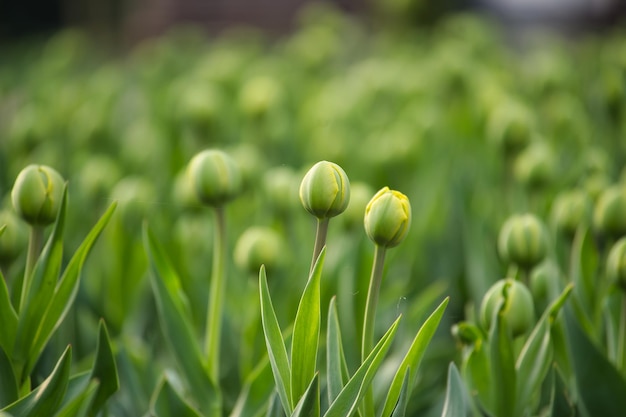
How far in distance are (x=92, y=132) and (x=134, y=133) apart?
19cm

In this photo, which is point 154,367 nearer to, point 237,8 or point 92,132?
point 92,132

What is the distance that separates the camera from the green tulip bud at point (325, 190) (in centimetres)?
79

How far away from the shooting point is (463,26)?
11.0 feet

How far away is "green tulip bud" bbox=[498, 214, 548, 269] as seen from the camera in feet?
3.37

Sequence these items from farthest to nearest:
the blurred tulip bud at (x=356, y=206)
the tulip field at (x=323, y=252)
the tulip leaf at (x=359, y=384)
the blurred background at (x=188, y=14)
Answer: the blurred background at (x=188, y=14) < the blurred tulip bud at (x=356, y=206) < the tulip field at (x=323, y=252) < the tulip leaf at (x=359, y=384)

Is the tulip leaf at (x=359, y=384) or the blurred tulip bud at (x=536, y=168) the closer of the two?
the tulip leaf at (x=359, y=384)

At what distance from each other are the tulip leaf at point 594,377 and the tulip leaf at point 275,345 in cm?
36

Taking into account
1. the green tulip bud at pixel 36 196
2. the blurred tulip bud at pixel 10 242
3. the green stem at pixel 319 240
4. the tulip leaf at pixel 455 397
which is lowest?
the tulip leaf at pixel 455 397

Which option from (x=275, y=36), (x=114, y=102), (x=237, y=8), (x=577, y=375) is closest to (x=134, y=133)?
(x=114, y=102)

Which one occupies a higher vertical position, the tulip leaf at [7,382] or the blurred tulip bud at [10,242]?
the blurred tulip bud at [10,242]

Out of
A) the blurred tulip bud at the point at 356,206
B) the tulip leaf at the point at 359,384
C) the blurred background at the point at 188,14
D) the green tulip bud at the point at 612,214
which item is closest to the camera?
the tulip leaf at the point at 359,384

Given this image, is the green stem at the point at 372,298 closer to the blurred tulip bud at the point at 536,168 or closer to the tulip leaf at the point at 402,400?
the tulip leaf at the point at 402,400

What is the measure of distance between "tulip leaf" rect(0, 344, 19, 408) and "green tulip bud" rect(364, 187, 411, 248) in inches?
16.6

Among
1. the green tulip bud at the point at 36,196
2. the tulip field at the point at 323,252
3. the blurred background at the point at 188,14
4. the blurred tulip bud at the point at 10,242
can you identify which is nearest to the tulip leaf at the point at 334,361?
the tulip field at the point at 323,252
